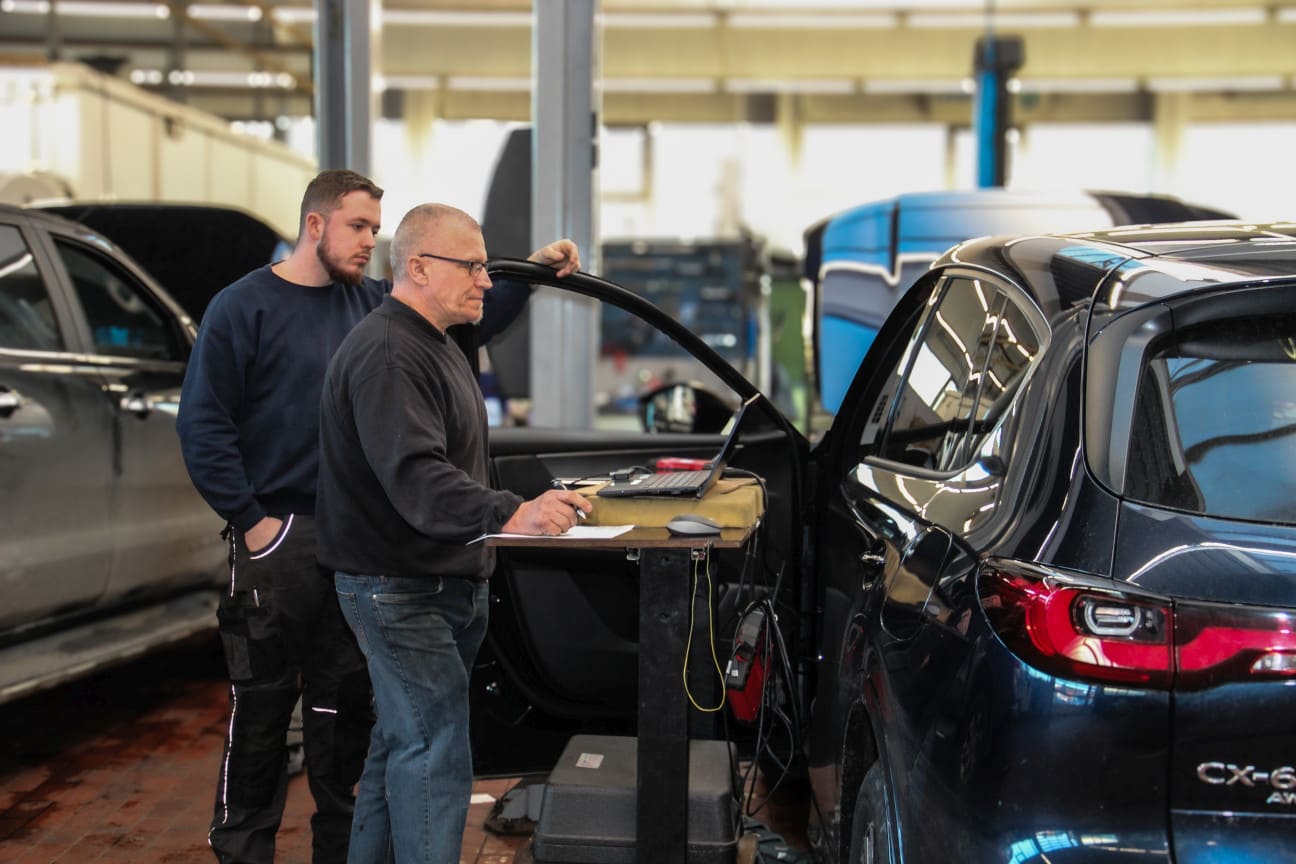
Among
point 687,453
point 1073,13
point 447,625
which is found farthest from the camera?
point 1073,13

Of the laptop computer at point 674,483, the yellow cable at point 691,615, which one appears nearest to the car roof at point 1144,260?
the laptop computer at point 674,483

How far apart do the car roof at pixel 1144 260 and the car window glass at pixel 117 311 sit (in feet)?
11.9

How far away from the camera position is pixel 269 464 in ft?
11.4

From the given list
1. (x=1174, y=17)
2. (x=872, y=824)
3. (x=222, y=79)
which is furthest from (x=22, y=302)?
(x=222, y=79)

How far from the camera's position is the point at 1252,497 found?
1.99 metres

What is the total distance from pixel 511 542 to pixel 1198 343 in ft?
4.44

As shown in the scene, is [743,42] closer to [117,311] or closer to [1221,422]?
[117,311]

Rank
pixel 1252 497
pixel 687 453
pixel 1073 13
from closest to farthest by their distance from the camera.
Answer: pixel 1252 497 < pixel 687 453 < pixel 1073 13

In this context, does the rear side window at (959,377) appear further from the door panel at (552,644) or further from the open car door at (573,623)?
the door panel at (552,644)

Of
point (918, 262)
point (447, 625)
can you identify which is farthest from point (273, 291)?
point (918, 262)

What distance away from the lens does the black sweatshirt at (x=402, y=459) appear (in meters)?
2.78

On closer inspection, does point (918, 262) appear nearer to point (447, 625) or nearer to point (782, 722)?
point (782, 722)

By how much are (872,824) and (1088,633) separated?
2.70 ft

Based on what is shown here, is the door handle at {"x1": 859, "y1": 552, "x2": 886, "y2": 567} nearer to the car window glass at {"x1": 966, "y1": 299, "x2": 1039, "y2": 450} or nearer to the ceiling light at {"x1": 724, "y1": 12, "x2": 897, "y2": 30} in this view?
the car window glass at {"x1": 966, "y1": 299, "x2": 1039, "y2": 450}
